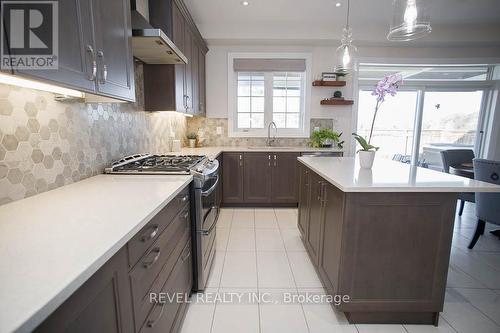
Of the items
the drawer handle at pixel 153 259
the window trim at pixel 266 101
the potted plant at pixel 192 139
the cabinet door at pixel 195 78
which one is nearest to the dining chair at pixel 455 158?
the window trim at pixel 266 101

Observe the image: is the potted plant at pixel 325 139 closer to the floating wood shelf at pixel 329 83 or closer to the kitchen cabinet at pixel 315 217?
the floating wood shelf at pixel 329 83

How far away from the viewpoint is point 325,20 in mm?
3350

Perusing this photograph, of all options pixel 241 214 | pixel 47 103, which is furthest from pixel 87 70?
pixel 241 214

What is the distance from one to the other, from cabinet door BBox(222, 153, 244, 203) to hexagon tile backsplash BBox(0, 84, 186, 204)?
1645mm

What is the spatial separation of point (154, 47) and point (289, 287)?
7.10 ft

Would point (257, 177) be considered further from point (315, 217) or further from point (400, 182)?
point (400, 182)

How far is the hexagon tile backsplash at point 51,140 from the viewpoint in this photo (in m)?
1.05

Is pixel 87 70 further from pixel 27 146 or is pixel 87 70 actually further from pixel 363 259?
pixel 363 259

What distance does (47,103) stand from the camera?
4.09ft

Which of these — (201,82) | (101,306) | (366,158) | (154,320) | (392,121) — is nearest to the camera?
(101,306)

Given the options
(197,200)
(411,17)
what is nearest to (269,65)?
(411,17)

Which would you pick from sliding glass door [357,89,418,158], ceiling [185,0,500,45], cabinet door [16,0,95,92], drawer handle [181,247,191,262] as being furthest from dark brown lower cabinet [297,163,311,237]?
sliding glass door [357,89,418,158]

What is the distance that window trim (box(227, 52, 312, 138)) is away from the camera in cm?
380

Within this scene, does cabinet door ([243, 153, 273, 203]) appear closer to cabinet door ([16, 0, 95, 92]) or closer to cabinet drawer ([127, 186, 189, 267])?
cabinet drawer ([127, 186, 189, 267])
